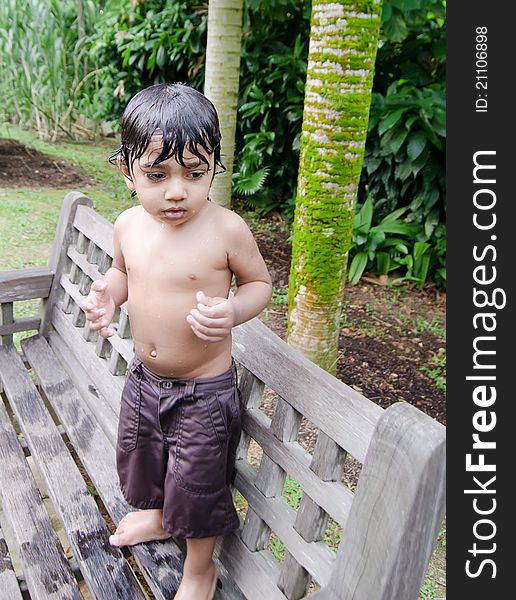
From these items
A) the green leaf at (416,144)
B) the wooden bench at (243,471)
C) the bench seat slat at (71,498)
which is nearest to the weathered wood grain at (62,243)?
the wooden bench at (243,471)

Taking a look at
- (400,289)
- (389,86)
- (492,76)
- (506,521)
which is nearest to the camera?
(506,521)

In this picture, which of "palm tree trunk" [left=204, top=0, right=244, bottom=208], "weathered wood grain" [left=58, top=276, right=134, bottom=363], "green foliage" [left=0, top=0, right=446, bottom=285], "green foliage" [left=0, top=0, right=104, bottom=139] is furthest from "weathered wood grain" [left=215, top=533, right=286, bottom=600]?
"green foliage" [left=0, top=0, right=104, bottom=139]

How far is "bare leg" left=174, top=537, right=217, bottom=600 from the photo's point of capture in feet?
5.37

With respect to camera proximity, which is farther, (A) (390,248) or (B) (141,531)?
(A) (390,248)

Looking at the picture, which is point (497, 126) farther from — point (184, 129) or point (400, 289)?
point (400, 289)

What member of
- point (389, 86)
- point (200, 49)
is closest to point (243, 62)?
point (200, 49)

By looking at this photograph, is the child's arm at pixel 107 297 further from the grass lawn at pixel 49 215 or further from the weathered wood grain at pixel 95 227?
the grass lawn at pixel 49 215

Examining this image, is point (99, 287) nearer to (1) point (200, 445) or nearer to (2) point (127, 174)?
(2) point (127, 174)

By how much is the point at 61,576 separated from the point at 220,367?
785mm

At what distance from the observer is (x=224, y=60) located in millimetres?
3553

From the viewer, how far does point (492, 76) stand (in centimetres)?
189

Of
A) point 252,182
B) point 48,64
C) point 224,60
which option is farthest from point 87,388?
point 48,64

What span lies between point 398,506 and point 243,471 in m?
0.68

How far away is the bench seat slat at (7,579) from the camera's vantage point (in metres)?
1.78
